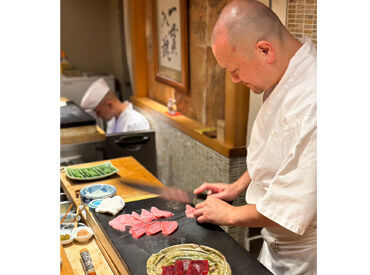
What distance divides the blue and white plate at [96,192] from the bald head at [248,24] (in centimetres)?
113

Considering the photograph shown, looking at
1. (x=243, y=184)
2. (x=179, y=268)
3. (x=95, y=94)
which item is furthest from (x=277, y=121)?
(x=95, y=94)

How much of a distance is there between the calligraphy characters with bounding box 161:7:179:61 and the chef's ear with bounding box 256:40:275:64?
113 inches

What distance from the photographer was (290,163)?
1.60 m

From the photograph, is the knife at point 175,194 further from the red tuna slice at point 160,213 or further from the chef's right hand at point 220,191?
the red tuna slice at point 160,213

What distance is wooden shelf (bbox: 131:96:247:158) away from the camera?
339 centimetres

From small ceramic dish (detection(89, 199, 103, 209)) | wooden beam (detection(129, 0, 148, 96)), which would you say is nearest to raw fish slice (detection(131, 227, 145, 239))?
small ceramic dish (detection(89, 199, 103, 209))

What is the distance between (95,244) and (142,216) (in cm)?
28

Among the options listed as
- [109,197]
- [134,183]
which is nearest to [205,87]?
[134,183]

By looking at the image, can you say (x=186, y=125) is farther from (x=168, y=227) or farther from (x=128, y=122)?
(x=168, y=227)

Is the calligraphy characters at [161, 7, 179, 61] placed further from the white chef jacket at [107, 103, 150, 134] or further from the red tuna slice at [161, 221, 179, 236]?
the red tuna slice at [161, 221, 179, 236]

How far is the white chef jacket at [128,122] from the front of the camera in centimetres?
479

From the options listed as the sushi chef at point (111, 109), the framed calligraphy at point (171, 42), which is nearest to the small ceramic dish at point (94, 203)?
the framed calligraphy at point (171, 42)
